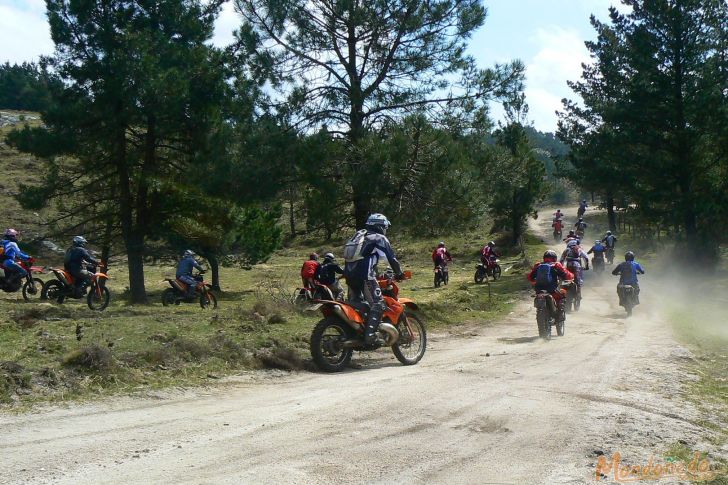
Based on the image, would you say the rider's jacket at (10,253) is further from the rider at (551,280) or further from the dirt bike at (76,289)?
the rider at (551,280)

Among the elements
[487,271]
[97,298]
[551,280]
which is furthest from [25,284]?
[487,271]

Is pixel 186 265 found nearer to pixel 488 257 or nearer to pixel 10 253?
pixel 10 253

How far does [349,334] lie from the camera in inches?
410

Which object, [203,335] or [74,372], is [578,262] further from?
[74,372]

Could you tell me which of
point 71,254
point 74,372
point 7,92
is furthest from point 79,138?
point 7,92

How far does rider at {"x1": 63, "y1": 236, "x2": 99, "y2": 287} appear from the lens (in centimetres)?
1836

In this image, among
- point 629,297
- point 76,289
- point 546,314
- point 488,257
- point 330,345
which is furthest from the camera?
point 488,257

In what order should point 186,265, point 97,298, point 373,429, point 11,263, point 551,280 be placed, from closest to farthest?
point 373,429 < point 551,280 < point 97,298 < point 11,263 < point 186,265

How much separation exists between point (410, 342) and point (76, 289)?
1076 cm

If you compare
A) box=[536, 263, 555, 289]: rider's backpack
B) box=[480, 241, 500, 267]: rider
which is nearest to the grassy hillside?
box=[536, 263, 555, 289]: rider's backpack

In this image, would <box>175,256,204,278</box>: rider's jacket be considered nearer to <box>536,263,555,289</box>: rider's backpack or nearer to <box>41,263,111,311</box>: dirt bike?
<box>41,263,111,311</box>: dirt bike

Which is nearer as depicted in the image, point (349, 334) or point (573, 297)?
point (349, 334)

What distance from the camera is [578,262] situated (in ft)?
73.2

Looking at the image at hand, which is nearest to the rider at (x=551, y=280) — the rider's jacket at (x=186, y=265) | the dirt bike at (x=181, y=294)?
the dirt bike at (x=181, y=294)
